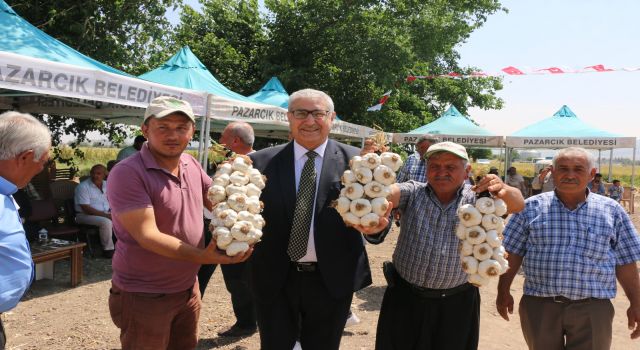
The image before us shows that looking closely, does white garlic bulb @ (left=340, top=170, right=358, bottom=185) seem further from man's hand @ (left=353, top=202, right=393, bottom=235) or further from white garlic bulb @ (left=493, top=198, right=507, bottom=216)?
white garlic bulb @ (left=493, top=198, right=507, bottom=216)

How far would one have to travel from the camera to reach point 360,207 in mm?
2414

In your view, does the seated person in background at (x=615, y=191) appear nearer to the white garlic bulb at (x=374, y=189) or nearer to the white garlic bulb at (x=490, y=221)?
the white garlic bulb at (x=490, y=221)

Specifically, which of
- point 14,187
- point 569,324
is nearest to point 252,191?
point 14,187

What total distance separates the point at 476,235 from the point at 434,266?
0.38 metres

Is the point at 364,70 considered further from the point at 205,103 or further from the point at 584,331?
the point at 584,331

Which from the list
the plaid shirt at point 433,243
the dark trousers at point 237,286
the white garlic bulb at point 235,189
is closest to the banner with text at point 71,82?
the dark trousers at point 237,286

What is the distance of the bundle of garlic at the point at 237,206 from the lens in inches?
93.0

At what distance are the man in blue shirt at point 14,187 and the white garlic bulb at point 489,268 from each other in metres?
2.21

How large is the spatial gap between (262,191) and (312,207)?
331 mm

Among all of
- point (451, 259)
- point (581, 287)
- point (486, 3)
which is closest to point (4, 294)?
point (451, 259)

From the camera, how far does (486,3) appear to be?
2162 cm

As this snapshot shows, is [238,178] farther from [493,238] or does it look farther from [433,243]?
[493,238]

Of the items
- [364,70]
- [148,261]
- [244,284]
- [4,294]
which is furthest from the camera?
[364,70]

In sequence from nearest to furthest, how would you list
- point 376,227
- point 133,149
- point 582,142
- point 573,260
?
point 376,227, point 573,260, point 133,149, point 582,142
